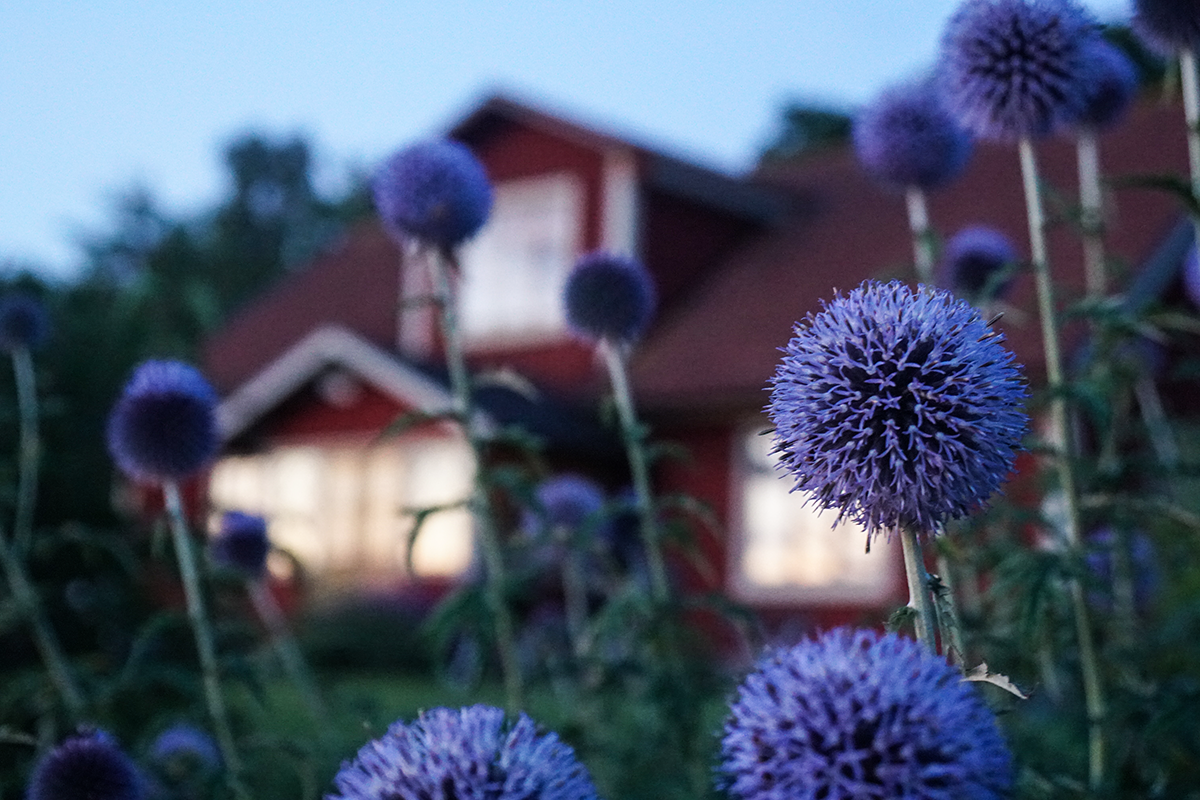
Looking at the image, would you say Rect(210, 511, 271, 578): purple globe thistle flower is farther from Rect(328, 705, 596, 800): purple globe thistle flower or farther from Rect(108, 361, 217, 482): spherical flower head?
Rect(328, 705, 596, 800): purple globe thistle flower

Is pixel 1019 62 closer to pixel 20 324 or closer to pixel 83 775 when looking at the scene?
pixel 83 775

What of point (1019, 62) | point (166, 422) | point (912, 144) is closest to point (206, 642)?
point (166, 422)

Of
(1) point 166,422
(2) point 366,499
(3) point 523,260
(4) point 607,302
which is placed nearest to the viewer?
(1) point 166,422

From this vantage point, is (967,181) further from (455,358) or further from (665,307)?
(455,358)

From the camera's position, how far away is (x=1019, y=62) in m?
3.49

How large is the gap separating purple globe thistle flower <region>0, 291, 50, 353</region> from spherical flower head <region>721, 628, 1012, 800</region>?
4333 mm

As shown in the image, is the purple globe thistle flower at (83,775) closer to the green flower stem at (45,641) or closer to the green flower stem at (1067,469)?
the green flower stem at (45,641)

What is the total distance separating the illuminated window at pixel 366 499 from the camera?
50.3ft

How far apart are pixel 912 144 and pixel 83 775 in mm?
3397

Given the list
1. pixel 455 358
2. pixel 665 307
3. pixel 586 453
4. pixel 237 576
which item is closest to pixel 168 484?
pixel 237 576

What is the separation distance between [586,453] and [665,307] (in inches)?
84.2

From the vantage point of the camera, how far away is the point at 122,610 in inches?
247

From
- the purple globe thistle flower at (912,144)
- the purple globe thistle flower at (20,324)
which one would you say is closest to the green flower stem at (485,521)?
the purple globe thistle flower at (912,144)

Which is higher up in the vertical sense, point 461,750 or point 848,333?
point 848,333
